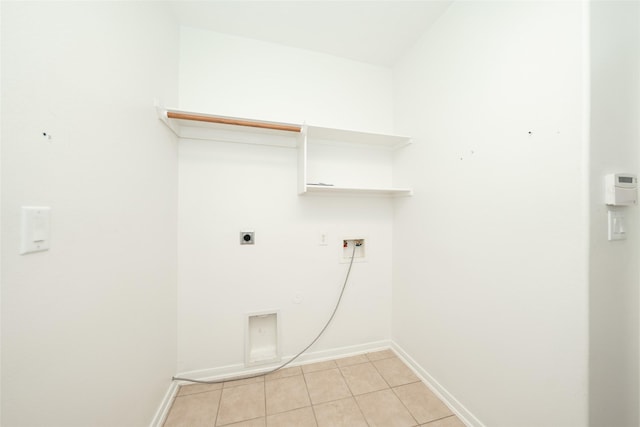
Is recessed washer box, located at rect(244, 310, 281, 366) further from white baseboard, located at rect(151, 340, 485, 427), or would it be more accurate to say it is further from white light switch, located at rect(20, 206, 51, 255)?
white light switch, located at rect(20, 206, 51, 255)

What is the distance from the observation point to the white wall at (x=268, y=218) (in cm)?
160


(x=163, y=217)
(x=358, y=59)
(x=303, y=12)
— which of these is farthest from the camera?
(x=358, y=59)

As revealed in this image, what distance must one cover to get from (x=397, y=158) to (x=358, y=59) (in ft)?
3.18

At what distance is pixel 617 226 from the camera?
88 cm

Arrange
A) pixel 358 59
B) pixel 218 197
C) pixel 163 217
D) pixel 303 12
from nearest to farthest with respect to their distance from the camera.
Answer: pixel 163 217 → pixel 303 12 → pixel 218 197 → pixel 358 59

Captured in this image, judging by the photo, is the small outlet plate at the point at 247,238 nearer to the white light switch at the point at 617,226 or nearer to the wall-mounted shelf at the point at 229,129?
the wall-mounted shelf at the point at 229,129

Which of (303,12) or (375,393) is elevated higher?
(303,12)

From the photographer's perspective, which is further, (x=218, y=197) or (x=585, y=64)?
(x=218, y=197)

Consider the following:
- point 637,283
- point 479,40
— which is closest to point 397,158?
point 479,40

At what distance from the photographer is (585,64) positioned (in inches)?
32.5

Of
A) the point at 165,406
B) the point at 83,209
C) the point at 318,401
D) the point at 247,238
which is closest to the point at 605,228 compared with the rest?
the point at 318,401

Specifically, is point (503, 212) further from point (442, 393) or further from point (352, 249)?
point (442, 393)

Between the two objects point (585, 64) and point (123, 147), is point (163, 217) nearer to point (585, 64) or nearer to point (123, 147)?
point (123, 147)

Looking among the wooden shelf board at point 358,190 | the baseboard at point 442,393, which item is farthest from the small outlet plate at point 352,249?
the baseboard at point 442,393
